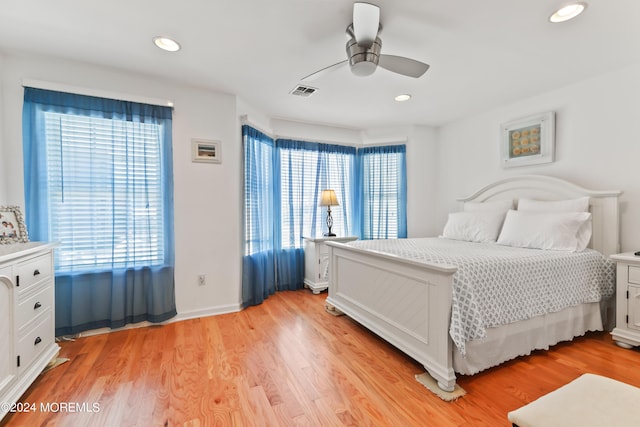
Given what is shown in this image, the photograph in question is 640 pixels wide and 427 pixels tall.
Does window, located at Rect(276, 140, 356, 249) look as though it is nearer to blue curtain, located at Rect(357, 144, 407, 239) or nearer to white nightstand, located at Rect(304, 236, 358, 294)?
blue curtain, located at Rect(357, 144, 407, 239)

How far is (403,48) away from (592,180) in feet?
7.44

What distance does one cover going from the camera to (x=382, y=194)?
4.28m

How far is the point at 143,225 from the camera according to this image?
265cm

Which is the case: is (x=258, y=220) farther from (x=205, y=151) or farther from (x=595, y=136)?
(x=595, y=136)

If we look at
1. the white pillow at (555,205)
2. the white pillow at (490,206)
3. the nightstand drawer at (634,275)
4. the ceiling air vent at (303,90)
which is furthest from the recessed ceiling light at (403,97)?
the nightstand drawer at (634,275)

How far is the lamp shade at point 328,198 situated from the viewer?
3.84 metres

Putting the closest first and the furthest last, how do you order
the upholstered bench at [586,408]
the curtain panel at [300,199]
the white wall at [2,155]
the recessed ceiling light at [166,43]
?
the upholstered bench at [586,408] < the recessed ceiling light at [166,43] < the white wall at [2,155] < the curtain panel at [300,199]

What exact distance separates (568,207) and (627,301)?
2.80 feet

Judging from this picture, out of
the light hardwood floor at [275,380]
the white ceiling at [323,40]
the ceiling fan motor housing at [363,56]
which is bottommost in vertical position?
the light hardwood floor at [275,380]

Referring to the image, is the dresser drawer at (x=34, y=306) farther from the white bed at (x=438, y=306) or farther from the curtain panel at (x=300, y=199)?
the white bed at (x=438, y=306)

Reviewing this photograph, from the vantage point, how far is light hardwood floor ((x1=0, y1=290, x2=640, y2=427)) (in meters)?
1.51

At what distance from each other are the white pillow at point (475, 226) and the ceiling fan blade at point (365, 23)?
2311mm

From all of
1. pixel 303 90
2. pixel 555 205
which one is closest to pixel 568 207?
pixel 555 205

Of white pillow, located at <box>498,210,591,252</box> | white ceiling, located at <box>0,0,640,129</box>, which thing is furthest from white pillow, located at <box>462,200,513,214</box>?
white ceiling, located at <box>0,0,640,129</box>
